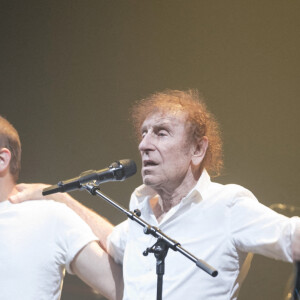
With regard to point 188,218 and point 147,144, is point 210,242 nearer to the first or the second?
point 188,218

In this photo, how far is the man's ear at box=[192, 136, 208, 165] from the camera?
2.59 meters

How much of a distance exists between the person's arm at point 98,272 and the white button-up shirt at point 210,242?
15 cm

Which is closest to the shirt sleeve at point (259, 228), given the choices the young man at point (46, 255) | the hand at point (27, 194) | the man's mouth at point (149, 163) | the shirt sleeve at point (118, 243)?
the man's mouth at point (149, 163)

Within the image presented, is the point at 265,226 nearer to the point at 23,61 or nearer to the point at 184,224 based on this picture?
the point at 184,224

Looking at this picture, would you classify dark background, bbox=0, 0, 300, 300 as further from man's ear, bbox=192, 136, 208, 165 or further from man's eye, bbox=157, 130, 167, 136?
man's eye, bbox=157, 130, 167, 136

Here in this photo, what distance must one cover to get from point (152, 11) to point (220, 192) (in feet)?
6.38

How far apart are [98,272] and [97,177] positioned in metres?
0.65

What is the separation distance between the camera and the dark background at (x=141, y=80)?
352 centimetres

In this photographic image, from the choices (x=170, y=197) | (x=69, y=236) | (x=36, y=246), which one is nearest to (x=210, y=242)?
(x=170, y=197)

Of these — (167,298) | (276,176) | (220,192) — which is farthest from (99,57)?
(167,298)

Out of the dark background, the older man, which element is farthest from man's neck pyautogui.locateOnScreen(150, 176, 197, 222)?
the dark background

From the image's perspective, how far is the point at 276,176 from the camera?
3492mm

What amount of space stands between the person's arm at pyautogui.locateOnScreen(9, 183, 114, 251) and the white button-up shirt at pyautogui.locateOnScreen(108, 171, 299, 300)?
0.31 m

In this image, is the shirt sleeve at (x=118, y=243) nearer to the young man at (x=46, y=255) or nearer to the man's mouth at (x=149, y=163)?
the young man at (x=46, y=255)
